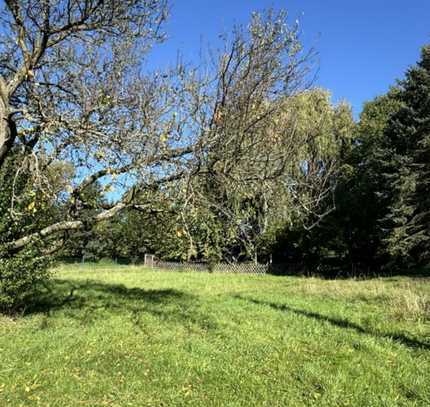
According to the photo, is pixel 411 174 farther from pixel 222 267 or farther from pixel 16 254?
pixel 16 254

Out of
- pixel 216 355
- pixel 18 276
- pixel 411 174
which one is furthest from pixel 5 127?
pixel 411 174

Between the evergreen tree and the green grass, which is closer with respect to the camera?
the green grass

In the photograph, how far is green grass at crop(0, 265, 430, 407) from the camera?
4.32 m

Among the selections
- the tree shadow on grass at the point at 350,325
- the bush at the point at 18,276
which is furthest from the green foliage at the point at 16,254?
the tree shadow on grass at the point at 350,325

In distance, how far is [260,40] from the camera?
6117mm

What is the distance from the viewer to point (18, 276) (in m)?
7.52

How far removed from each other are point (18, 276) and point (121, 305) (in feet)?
8.79

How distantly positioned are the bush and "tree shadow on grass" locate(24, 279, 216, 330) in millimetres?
670

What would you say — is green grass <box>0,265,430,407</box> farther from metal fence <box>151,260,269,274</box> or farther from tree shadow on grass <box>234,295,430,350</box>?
metal fence <box>151,260,269,274</box>

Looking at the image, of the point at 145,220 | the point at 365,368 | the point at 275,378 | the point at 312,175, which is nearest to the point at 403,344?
the point at 365,368

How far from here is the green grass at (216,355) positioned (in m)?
4.32

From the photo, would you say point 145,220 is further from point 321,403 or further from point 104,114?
point 321,403

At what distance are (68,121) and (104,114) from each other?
100 centimetres

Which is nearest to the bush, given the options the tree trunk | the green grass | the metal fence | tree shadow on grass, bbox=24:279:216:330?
the green grass
